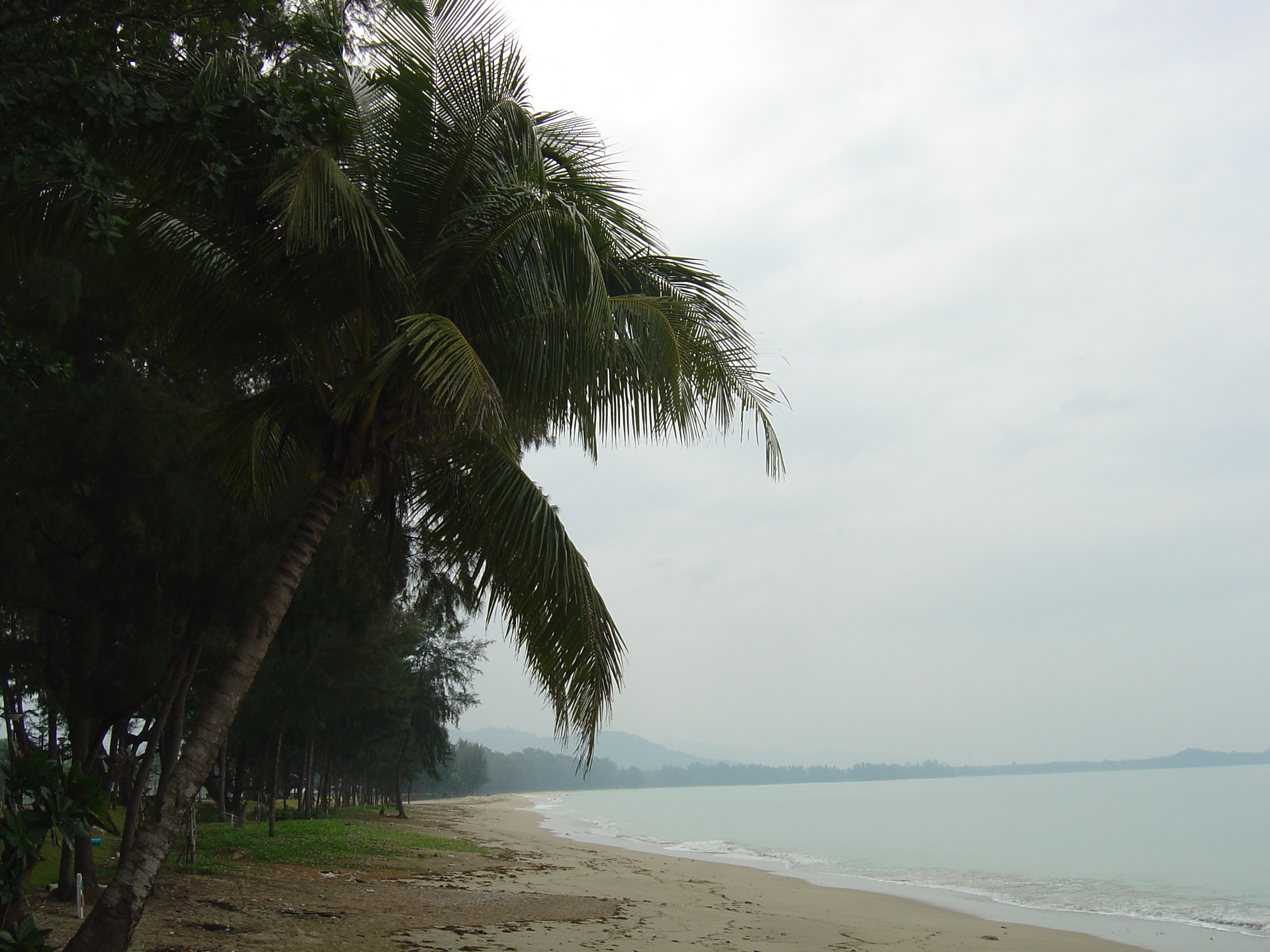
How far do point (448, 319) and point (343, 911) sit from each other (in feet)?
24.9

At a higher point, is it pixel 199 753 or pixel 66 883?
pixel 199 753

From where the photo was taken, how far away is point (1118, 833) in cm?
3697

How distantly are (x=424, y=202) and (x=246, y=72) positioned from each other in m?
1.43

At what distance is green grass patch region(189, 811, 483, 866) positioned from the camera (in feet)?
48.7

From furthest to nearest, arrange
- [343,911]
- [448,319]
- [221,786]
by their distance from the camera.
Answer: [221,786] → [343,911] → [448,319]

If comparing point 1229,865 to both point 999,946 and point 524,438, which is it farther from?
point 524,438

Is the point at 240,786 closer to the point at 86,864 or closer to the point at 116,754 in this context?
the point at 116,754

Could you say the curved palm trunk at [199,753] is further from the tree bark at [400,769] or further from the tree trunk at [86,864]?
the tree bark at [400,769]

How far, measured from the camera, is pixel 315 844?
56.6ft

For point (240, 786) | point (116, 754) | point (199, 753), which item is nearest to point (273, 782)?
point (116, 754)

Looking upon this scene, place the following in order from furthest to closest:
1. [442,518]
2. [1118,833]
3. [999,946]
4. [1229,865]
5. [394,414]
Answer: [1118,833]
[1229,865]
[999,946]
[442,518]
[394,414]

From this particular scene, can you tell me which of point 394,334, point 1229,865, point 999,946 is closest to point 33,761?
point 394,334

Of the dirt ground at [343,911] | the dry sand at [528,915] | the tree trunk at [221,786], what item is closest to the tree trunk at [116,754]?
the dirt ground at [343,911]

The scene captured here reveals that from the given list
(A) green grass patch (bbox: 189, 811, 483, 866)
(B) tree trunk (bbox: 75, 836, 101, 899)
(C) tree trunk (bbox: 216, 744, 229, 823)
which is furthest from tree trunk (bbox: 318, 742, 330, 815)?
(B) tree trunk (bbox: 75, 836, 101, 899)
